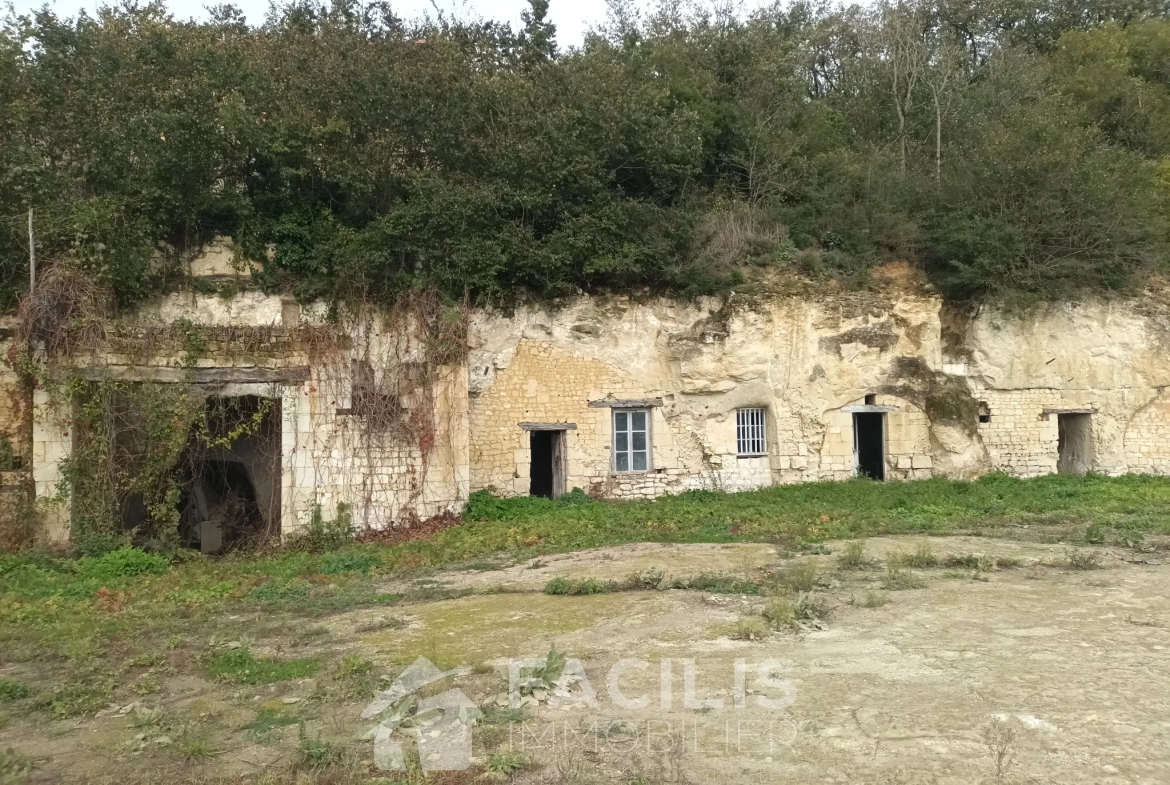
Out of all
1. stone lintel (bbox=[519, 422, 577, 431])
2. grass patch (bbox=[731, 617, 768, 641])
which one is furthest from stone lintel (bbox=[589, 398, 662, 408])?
grass patch (bbox=[731, 617, 768, 641])

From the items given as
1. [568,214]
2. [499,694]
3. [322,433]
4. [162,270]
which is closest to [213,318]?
[162,270]

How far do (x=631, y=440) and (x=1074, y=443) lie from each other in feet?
32.5

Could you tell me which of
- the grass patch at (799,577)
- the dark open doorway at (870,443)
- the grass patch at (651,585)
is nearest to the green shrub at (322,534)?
the grass patch at (651,585)

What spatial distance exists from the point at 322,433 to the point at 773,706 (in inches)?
343

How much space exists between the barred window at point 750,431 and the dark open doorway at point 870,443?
83.8 inches

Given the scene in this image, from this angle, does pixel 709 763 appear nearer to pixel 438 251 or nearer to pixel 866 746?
pixel 866 746

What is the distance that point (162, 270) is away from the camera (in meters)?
13.3

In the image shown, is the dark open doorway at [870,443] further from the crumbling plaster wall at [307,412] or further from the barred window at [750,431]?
the crumbling plaster wall at [307,412]

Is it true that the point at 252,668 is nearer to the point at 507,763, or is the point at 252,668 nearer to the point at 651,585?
the point at 507,763

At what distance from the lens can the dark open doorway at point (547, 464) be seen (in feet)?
48.7

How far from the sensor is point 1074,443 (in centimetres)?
1738

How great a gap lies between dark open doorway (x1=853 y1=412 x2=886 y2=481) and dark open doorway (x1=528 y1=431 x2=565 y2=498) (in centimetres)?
620

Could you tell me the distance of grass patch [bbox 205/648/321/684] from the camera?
6035mm

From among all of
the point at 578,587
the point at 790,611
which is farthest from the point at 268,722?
the point at 790,611
